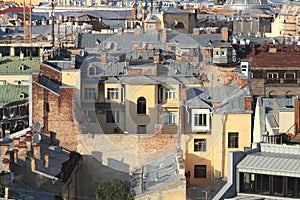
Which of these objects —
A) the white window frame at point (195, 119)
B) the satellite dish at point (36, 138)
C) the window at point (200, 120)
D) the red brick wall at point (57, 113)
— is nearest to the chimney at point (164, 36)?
the red brick wall at point (57, 113)

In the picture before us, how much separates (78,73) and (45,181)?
761cm

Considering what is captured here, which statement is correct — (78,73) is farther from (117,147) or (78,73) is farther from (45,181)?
(45,181)

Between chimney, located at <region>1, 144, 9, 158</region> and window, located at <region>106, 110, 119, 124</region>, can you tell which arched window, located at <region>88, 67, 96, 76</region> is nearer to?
window, located at <region>106, 110, 119, 124</region>

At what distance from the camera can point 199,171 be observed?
2883cm

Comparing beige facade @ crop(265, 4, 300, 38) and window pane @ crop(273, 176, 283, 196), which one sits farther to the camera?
beige facade @ crop(265, 4, 300, 38)

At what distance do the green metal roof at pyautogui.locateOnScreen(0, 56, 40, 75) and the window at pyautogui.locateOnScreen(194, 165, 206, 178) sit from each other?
52.2 feet

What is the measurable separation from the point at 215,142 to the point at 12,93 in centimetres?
1101

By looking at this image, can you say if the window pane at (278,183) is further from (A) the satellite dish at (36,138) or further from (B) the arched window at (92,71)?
(B) the arched window at (92,71)

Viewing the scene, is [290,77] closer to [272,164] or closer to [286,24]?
[272,164]

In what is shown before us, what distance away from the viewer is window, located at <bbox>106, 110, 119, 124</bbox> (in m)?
32.1

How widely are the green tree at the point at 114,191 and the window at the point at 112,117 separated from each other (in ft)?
16.0

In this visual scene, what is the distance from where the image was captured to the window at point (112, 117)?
32.1 metres

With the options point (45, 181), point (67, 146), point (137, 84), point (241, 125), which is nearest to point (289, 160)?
point (45, 181)

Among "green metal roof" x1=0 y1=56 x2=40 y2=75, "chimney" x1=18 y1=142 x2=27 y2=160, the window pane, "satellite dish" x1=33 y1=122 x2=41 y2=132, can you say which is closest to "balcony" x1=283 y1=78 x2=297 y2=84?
"green metal roof" x1=0 y1=56 x2=40 y2=75
